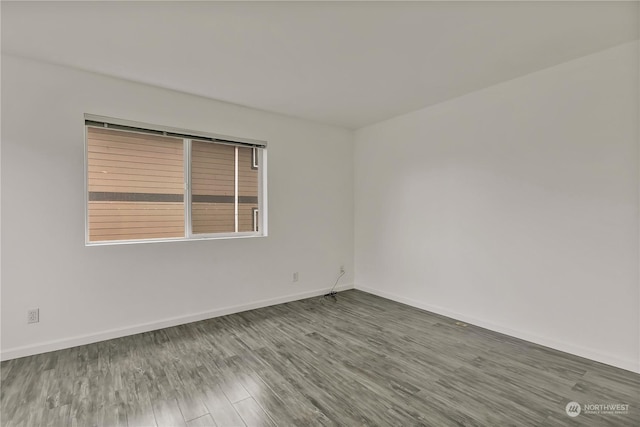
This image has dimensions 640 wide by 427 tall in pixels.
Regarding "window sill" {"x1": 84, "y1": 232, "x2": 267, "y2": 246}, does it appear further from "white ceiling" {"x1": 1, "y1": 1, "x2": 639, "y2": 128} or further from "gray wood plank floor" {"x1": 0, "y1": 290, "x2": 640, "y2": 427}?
"white ceiling" {"x1": 1, "y1": 1, "x2": 639, "y2": 128}

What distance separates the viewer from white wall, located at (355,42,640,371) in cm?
242

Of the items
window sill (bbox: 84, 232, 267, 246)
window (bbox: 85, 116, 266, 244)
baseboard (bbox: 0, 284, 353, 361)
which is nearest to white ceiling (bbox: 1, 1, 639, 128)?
window (bbox: 85, 116, 266, 244)

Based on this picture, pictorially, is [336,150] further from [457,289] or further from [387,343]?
[387,343]

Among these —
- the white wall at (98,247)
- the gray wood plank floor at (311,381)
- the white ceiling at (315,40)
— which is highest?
the white ceiling at (315,40)

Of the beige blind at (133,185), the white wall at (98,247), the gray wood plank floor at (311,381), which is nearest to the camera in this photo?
the gray wood plank floor at (311,381)

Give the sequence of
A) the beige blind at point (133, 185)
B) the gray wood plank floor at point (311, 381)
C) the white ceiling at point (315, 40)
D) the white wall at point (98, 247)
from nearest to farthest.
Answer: the gray wood plank floor at point (311, 381) → the white ceiling at point (315, 40) → the white wall at point (98, 247) → the beige blind at point (133, 185)

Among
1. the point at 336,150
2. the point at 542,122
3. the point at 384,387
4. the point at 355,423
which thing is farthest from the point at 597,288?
the point at 336,150

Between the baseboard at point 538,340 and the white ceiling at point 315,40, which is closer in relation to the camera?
the white ceiling at point 315,40

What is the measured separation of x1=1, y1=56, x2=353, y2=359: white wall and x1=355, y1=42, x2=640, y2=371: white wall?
1685 millimetres

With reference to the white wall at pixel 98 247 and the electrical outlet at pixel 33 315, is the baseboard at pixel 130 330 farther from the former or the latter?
the electrical outlet at pixel 33 315

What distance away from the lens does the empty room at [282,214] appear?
2.03 metres

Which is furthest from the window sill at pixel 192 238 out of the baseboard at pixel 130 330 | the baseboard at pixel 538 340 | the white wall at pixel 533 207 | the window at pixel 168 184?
the baseboard at pixel 538 340

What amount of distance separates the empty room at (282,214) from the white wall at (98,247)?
19 millimetres

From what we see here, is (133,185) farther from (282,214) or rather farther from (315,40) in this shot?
(315,40)
